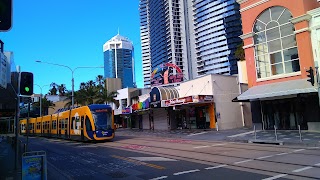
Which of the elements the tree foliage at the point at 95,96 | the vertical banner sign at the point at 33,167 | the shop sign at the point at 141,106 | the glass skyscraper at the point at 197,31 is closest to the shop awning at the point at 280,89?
the shop sign at the point at 141,106

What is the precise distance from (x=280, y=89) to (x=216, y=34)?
378 feet

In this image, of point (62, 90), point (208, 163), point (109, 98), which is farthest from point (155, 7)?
point (208, 163)

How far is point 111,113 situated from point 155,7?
94239mm

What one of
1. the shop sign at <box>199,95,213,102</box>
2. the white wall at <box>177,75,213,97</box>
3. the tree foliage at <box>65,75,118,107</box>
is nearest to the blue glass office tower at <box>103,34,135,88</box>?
the tree foliage at <box>65,75,118,107</box>

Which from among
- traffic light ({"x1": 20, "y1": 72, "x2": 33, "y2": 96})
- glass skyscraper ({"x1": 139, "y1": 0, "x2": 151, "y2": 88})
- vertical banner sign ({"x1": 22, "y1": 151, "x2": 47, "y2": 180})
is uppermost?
glass skyscraper ({"x1": 139, "y1": 0, "x2": 151, "y2": 88})

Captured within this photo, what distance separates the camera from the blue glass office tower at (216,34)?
129625 millimetres

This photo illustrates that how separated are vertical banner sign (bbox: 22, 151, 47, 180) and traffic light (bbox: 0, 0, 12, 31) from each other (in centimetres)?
455

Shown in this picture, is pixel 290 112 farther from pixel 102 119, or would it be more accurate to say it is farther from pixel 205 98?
pixel 102 119

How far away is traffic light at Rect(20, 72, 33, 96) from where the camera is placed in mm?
9812

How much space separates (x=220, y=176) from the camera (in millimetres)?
9555

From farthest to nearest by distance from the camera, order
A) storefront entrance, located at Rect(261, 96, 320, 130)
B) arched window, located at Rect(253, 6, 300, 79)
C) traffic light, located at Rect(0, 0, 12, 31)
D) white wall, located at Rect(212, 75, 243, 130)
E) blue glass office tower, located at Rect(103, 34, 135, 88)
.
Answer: blue glass office tower, located at Rect(103, 34, 135, 88) → white wall, located at Rect(212, 75, 243, 130) → arched window, located at Rect(253, 6, 300, 79) → storefront entrance, located at Rect(261, 96, 320, 130) → traffic light, located at Rect(0, 0, 12, 31)

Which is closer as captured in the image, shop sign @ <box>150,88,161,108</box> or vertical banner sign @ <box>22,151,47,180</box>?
vertical banner sign @ <box>22,151,47,180</box>

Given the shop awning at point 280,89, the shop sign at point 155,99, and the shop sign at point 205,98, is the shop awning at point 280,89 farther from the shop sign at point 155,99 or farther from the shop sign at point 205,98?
the shop sign at point 155,99

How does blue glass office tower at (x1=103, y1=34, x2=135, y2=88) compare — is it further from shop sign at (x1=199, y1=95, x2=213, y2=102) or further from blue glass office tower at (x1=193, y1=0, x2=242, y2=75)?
blue glass office tower at (x1=193, y1=0, x2=242, y2=75)
